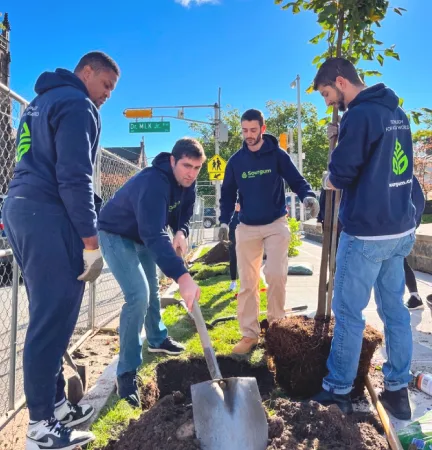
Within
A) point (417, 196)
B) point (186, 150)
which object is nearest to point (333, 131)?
point (417, 196)

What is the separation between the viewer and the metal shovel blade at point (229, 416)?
2.12 metres

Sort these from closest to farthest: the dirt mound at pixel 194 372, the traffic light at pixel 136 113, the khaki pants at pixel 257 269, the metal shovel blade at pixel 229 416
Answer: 1. the metal shovel blade at pixel 229 416
2. the dirt mound at pixel 194 372
3. the khaki pants at pixel 257 269
4. the traffic light at pixel 136 113

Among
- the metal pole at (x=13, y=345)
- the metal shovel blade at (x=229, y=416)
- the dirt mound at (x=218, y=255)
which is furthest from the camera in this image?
the dirt mound at (x=218, y=255)

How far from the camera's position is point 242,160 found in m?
4.35

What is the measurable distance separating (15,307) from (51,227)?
104 cm

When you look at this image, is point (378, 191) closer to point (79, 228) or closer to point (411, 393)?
point (411, 393)

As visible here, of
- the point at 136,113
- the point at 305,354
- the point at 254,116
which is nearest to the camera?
the point at 305,354

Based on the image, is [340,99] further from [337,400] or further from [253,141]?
[337,400]

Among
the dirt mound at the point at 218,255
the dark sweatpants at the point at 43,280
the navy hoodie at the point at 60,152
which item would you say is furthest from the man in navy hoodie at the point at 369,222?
the dirt mound at the point at 218,255

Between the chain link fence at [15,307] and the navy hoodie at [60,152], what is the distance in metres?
0.61

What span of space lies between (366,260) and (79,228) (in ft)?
5.68

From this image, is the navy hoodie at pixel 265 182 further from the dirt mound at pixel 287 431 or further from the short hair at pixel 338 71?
the dirt mound at pixel 287 431

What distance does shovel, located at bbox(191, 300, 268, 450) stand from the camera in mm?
2115

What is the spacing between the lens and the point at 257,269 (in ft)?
14.0
